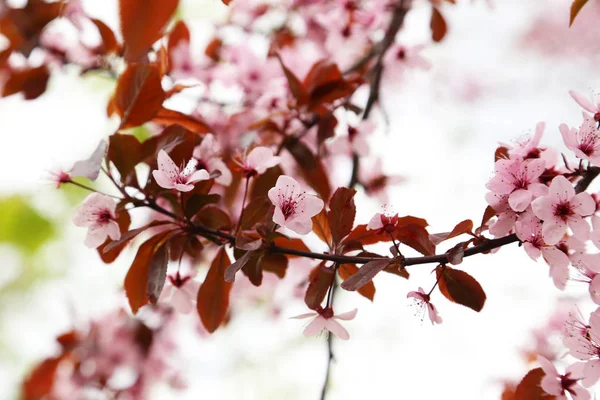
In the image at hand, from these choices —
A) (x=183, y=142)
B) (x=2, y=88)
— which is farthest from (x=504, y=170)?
(x=2, y=88)

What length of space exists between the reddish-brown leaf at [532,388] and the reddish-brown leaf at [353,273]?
186 millimetres

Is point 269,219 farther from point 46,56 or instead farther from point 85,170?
point 46,56

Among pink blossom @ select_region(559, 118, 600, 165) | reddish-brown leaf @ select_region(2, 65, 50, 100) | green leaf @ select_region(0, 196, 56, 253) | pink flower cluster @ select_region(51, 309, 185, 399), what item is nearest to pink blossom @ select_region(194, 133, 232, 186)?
pink blossom @ select_region(559, 118, 600, 165)

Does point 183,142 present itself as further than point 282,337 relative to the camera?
No

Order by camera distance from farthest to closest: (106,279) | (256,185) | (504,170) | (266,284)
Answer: (106,279) < (266,284) < (256,185) < (504,170)

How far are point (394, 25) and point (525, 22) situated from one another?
2.66 m

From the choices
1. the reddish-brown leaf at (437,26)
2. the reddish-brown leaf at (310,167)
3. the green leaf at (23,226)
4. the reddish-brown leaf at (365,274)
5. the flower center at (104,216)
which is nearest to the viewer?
the reddish-brown leaf at (365,274)

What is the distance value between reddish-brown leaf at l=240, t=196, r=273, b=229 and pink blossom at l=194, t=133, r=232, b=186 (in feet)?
0.22

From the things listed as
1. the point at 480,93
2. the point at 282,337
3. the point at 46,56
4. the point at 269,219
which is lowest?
the point at 282,337

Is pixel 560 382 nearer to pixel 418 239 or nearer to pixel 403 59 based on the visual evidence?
pixel 418 239

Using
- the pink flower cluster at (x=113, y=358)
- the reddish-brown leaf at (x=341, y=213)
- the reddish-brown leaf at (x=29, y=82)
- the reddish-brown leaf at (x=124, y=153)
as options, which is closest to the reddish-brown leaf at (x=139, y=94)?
the reddish-brown leaf at (x=124, y=153)

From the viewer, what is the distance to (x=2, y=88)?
105cm

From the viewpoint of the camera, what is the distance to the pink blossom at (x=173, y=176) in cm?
54

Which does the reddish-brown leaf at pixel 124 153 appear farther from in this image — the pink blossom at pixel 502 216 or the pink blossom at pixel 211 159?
the pink blossom at pixel 502 216
